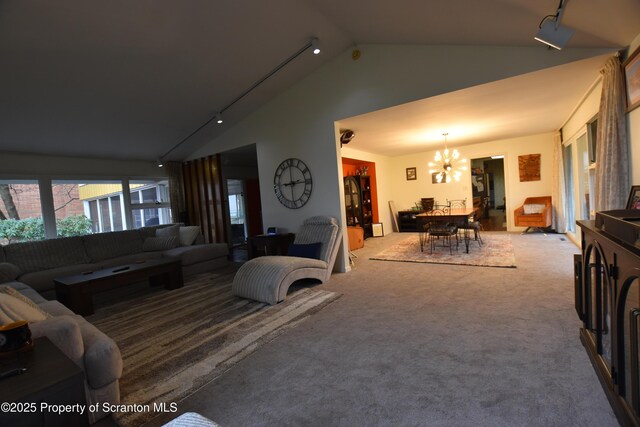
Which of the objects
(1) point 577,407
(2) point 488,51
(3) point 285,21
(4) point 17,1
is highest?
(3) point 285,21

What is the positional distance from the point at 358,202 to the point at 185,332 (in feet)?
17.8

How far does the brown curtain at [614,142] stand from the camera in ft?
9.07

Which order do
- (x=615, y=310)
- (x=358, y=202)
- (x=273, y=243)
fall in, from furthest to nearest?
(x=358, y=202) < (x=273, y=243) < (x=615, y=310)

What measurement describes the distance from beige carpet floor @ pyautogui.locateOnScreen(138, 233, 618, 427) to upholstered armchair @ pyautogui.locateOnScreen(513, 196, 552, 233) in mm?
3810

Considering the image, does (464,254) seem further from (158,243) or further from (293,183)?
(158,243)

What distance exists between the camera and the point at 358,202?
762 centimetres

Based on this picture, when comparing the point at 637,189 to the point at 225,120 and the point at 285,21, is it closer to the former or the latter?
the point at 285,21

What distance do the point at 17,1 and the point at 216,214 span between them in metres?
4.37

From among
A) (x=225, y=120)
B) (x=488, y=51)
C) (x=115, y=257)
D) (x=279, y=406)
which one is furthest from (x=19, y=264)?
(x=488, y=51)

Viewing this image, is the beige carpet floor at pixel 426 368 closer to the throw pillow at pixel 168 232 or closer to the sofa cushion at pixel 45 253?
the throw pillow at pixel 168 232

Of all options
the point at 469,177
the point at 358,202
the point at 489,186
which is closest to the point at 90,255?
the point at 358,202

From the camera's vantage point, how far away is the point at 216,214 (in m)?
6.61

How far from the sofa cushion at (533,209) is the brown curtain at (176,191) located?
7.86 meters

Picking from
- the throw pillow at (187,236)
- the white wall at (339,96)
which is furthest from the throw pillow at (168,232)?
the white wall at (339,96)
